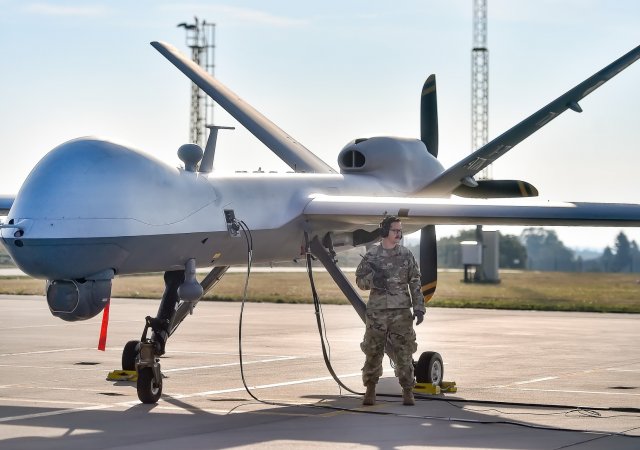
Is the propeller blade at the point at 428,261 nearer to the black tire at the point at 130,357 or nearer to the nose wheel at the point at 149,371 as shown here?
the black tire at the point at 130,357

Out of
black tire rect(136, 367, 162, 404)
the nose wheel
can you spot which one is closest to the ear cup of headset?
the nose wheel

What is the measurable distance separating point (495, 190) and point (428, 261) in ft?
5.86

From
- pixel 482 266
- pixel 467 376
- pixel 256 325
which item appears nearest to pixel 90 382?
pixel 467 376

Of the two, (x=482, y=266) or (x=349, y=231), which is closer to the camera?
(x=349, y=231)

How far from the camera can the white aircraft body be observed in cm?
1245

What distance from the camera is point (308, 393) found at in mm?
15609

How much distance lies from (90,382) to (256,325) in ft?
39.2

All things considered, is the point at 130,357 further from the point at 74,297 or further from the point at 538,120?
the point at 538,120

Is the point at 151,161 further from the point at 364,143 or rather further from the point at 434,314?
the point at 434,314

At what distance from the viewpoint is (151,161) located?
13258 mm

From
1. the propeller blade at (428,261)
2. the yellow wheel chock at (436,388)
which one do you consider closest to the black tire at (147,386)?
the yellow wheel chock at (436,388)

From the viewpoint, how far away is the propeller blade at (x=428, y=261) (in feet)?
60.6

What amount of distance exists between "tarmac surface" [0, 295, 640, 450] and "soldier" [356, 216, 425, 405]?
608 millimetres

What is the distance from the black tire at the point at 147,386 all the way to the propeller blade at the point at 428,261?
5.39 m
